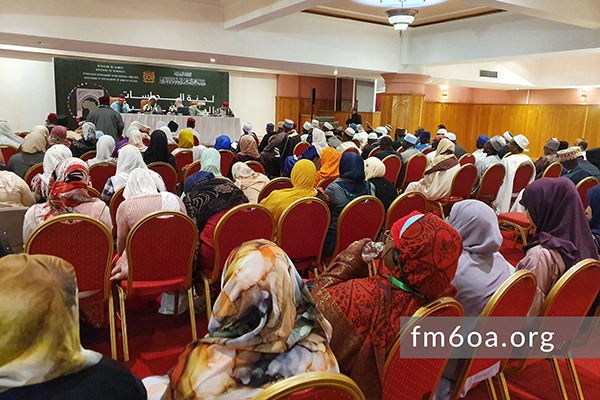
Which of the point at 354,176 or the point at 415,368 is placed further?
the point at 354,176

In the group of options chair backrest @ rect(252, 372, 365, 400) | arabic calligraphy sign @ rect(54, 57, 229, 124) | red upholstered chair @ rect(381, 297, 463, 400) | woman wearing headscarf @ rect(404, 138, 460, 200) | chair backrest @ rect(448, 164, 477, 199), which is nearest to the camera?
chair backrest @ rect(252, 372, 365, 400)

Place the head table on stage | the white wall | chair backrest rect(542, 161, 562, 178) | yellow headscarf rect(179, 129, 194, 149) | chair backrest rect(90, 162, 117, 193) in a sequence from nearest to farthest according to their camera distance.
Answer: chair backrest rect(90, 162, 117, 193)
chair backrest rect(542, 161, 562, 178)
yellow headscarf rect(179, 129, 194, 149)
the head table on stage
the white wall

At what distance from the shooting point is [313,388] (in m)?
1.08

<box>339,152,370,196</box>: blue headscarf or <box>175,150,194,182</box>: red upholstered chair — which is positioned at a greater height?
<box>339,152,370,196</box>: blue headscarf

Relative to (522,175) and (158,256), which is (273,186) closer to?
(158,256)

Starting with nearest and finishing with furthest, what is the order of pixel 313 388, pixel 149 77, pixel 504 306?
pixel 313 388 → pixel 504 306 → pixel 149 77

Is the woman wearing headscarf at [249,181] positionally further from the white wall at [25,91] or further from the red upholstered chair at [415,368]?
the white wall at [25,91]

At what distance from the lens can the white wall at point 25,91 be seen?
1246cm

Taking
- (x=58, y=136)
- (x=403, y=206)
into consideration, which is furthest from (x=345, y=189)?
(x=58, y=136)

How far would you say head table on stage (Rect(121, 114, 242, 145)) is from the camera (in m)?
11.0

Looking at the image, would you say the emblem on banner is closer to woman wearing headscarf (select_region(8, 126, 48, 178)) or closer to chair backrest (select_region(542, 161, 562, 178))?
woman wearing headscarf (select_region(8, 126, 48, 178))

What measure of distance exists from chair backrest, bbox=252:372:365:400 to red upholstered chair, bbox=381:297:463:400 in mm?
405

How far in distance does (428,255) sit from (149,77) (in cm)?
1436

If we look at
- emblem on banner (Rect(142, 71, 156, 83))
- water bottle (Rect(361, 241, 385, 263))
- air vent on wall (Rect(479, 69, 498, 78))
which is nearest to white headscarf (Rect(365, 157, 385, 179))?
water bottle (Rect(361, 241, 385, 263))
